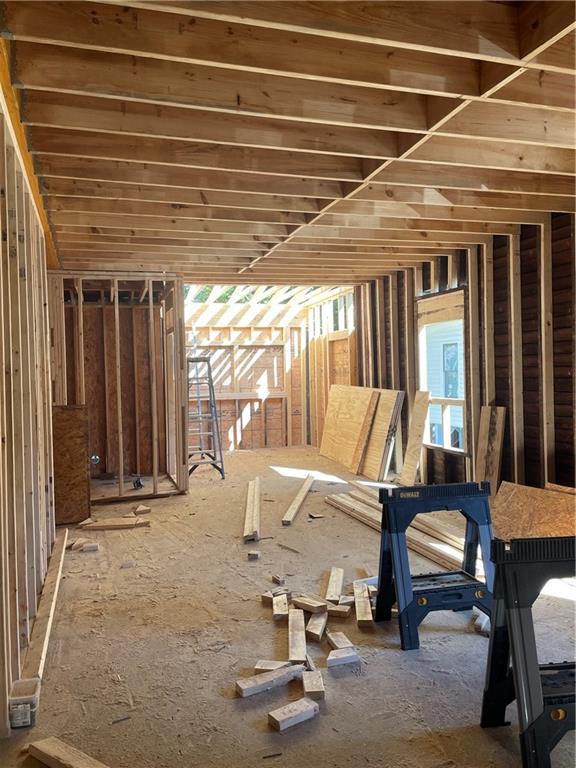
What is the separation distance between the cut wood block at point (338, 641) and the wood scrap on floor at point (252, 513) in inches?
77.6

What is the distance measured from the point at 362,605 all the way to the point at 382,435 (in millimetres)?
4574

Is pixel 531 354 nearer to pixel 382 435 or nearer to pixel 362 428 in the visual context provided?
pixel 382 435

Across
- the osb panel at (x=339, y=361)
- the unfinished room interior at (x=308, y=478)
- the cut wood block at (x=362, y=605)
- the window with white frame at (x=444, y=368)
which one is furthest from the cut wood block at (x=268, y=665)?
the osb panel at (x=339, y=361)

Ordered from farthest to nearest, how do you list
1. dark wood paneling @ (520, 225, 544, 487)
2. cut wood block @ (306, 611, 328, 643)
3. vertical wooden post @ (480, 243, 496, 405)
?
vertical wooden post @ (480, 243, 496, 405) → dark wood paneling @ (520, 225, 544, 487) → cut wood block @ (306, 611, 328, 643)

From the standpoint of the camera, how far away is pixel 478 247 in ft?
20.2

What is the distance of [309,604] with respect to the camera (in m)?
3.48

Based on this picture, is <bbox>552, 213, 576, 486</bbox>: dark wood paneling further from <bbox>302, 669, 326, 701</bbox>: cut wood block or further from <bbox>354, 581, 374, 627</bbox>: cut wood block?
<bbox>302, 669, 326, 701</bbox>: cut wood block

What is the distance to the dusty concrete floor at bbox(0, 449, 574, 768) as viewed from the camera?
2.23 metres

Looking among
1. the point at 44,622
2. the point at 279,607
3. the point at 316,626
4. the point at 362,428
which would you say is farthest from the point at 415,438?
the point at 44,622

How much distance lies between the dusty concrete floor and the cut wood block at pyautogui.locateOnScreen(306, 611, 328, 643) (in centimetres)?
8

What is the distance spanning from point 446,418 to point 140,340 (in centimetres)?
467

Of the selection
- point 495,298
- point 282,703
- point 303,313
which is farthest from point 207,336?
point 282,703

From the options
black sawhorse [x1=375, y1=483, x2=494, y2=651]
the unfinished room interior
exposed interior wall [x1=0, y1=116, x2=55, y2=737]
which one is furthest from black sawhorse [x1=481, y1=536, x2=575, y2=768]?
exposed interior wall [x1=0, y1=116, x2=55, y2=737]

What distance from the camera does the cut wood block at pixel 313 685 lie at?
8.41 feet
